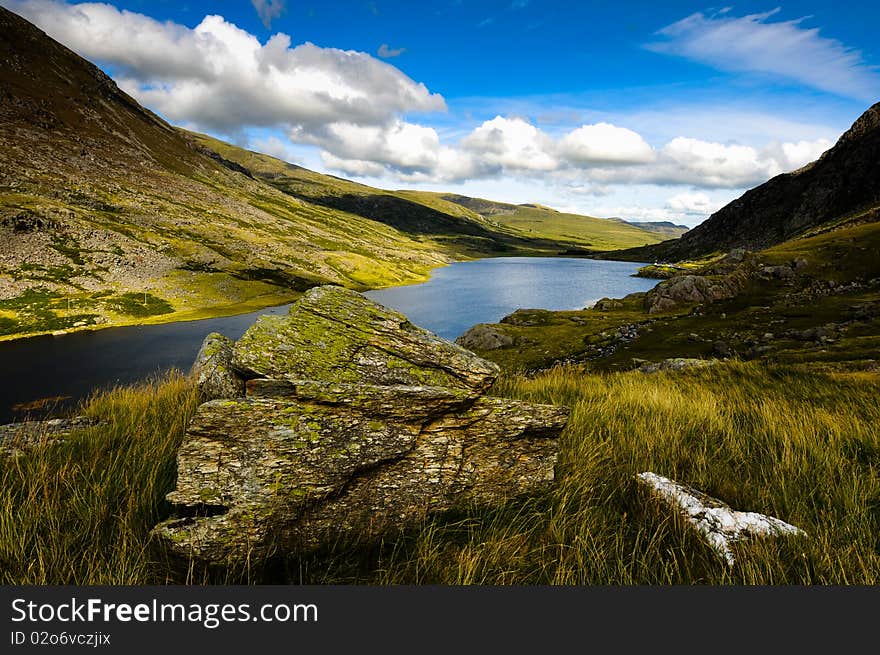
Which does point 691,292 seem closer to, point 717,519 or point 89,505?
point 717,519

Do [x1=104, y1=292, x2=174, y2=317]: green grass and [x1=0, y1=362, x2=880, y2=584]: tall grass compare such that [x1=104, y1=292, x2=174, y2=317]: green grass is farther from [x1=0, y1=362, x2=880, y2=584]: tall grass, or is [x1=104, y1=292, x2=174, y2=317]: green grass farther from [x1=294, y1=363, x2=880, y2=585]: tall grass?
[x1=294, y1=363, x2=880, y2=585]: tall grass

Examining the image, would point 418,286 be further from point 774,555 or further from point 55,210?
point 774,555

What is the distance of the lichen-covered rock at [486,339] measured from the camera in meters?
67.4

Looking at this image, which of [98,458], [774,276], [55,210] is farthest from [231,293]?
[774,276]

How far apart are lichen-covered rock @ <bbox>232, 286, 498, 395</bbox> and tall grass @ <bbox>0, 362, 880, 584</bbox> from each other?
1.64 metres

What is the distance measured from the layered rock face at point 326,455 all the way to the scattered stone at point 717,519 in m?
1.31

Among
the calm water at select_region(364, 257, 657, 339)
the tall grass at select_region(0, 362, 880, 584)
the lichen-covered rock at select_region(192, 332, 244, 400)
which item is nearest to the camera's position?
the tall grass at select_region(0, 362, 880, 584)

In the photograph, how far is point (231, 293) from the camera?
107m

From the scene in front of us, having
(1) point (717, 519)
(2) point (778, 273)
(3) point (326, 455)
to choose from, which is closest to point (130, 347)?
(3) point (326, 455)

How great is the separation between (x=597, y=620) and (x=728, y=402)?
7.94 meters

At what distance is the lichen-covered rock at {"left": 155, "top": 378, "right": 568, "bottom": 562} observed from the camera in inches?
147

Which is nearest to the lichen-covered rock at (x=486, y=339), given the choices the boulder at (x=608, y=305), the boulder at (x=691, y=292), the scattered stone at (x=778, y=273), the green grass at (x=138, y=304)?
the boulder at (x=608, y=305)

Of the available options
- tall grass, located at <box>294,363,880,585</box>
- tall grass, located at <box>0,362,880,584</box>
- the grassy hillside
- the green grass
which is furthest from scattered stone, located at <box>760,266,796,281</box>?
the green grass

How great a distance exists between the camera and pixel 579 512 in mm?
4059
